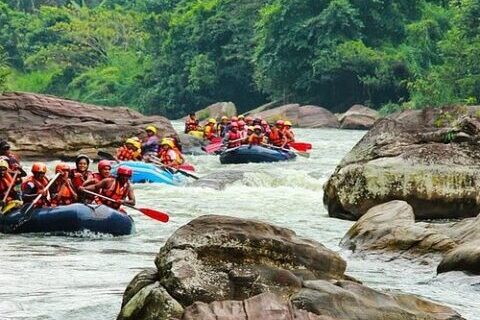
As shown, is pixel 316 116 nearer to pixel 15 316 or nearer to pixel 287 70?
pixel 287 70

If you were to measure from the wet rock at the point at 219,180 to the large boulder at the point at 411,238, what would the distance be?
605cm

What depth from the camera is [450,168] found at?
11719 millimetres

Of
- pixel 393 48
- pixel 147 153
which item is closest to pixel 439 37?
pixel 393 48

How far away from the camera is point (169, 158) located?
17.7 metres

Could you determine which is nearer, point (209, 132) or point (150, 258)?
point (150, 258)

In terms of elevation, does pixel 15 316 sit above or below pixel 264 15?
below

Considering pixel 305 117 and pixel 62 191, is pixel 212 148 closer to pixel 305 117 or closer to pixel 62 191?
pixel 62 191

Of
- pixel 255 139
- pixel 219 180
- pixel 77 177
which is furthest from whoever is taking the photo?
pixel 255 139

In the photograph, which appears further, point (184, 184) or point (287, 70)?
point (287, 70)

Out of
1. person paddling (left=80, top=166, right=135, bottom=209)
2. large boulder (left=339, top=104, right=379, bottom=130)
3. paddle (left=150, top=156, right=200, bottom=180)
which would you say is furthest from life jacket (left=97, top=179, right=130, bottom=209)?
large boulder (left=339, top=104, right=379, bottom=130)

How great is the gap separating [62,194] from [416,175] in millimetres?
4295

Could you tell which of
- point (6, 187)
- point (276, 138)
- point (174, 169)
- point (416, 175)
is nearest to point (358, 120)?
point (276, 138)

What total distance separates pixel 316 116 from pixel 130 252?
88.8 feet

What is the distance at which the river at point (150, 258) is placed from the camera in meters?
7.15
